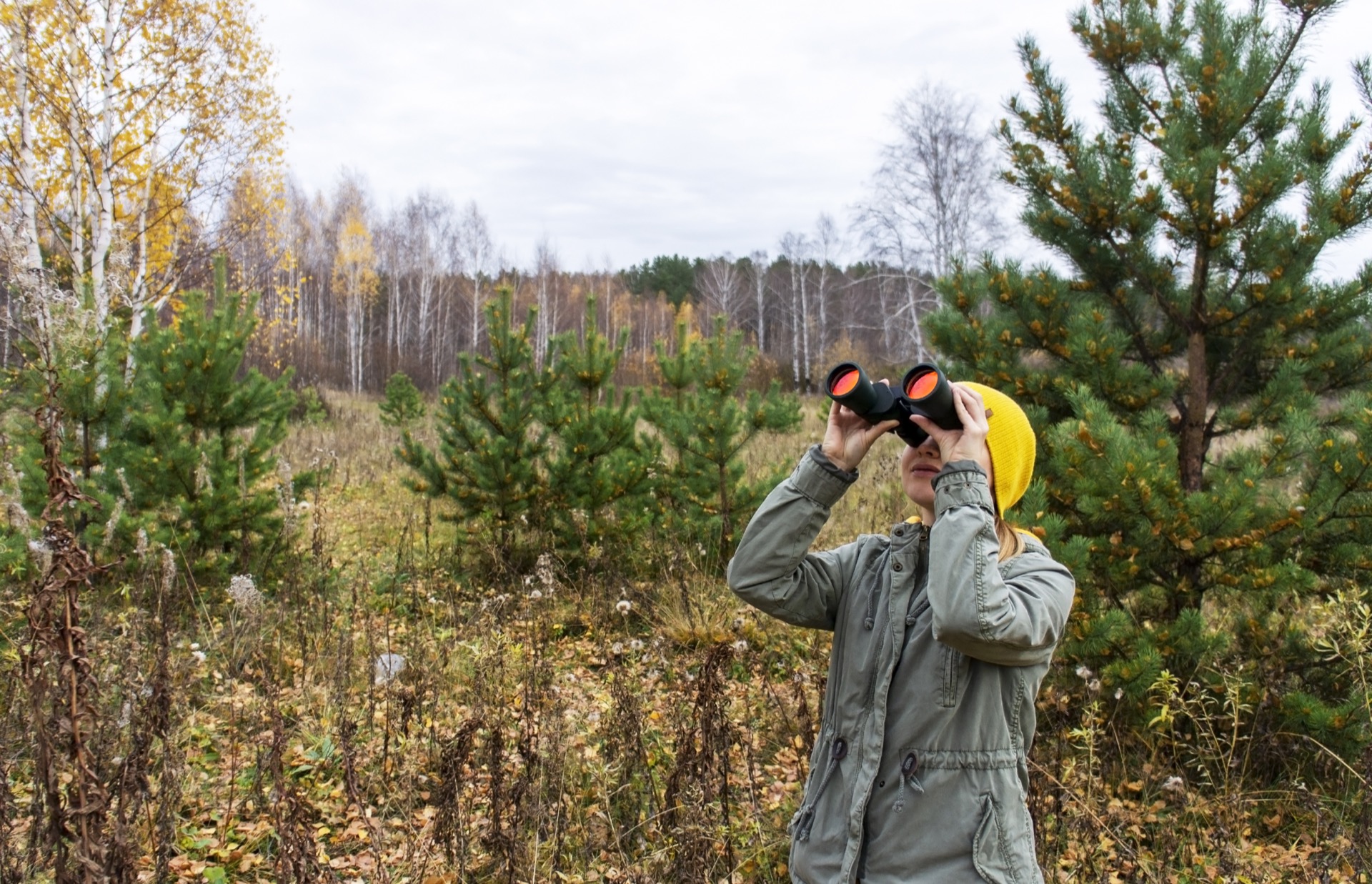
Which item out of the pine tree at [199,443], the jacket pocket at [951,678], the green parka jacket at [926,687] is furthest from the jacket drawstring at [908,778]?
the pine tree at [199,443]

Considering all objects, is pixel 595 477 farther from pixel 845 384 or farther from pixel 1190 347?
pixel 845 384

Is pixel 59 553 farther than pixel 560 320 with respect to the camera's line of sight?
No

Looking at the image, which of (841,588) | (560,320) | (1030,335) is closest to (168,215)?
(1030,335)

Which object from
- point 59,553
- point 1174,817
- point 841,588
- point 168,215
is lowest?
point 1174,817

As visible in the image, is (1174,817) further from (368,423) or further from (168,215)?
(368,423)

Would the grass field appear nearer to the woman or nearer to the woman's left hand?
the woman

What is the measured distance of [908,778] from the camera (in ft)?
5.01

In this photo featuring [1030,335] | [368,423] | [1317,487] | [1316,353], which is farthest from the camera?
[368,423]

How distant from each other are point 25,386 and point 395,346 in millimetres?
30252

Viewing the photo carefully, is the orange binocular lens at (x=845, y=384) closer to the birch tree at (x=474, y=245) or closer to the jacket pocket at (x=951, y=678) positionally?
the jacket pocket at (x=951, y=678)

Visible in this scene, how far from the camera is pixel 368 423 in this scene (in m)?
17.1

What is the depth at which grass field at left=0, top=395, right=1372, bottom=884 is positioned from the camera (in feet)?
8.61

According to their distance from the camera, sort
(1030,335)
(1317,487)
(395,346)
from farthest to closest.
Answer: (395,346) < (1030,335) < (1317,487)

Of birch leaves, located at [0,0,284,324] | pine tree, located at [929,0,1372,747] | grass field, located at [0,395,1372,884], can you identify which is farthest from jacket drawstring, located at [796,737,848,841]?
birch leaves, located at [0,0,284,324]
